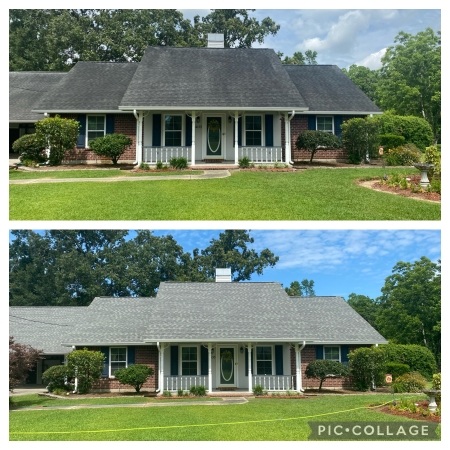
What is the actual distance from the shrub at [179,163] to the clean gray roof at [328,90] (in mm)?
6752

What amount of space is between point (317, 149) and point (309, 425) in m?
13.8

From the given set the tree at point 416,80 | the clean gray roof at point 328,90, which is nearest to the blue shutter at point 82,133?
the clean gray roof at point 328,90

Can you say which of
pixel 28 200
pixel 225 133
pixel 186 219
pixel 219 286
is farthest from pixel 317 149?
pixel 28 200

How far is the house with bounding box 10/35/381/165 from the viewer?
2173cm

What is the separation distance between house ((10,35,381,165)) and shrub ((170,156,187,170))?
717 mm

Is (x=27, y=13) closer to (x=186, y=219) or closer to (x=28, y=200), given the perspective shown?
(x=28, y=200)

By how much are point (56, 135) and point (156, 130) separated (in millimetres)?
4112

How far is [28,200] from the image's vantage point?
52.6ft

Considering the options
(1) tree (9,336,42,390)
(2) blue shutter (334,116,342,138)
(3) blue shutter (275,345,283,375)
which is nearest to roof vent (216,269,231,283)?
(3) blue shutter (275,345,283,375)

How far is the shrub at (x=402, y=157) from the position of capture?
22.8m

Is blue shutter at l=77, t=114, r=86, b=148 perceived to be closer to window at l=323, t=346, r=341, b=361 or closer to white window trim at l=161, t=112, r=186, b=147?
white window trim at l=161, t=112, r=186, b=147

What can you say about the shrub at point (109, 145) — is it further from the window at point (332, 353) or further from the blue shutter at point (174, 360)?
the window at point (332, 353)

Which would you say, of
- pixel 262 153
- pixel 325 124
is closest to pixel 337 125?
pixel 325 124

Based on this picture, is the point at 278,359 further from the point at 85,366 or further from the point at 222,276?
the point at 85,366
